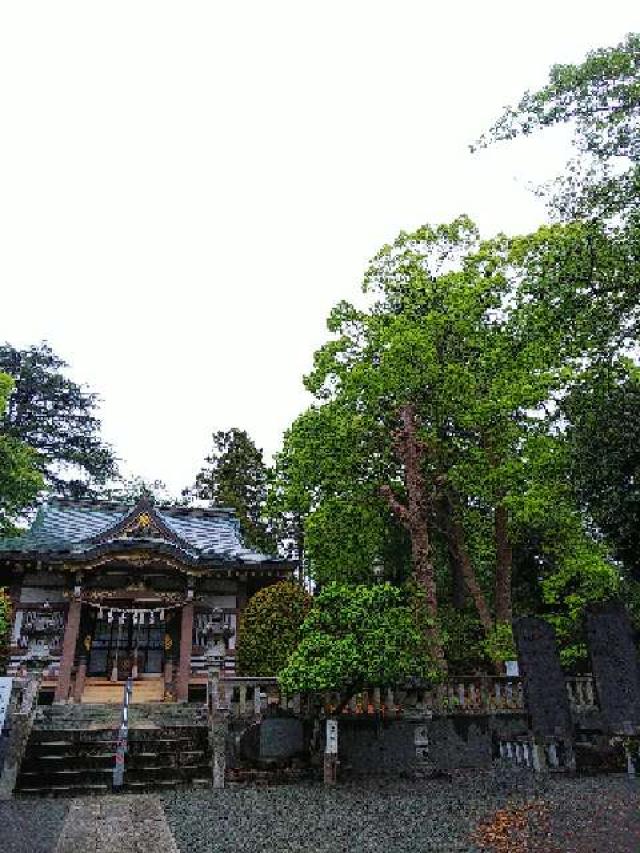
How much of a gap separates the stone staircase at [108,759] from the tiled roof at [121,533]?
534cm

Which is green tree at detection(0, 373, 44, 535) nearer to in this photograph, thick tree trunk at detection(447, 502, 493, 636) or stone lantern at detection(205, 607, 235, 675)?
stone lantern at detection(205, 607, 235, 675)

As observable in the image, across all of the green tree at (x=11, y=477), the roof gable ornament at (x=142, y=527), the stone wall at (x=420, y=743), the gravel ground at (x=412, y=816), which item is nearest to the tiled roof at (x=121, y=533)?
the roof gable ornament at (x=142, y=527)

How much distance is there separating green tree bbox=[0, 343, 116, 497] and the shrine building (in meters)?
21.6

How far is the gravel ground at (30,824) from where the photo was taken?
22.2ft

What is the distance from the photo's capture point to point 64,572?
1728 cm

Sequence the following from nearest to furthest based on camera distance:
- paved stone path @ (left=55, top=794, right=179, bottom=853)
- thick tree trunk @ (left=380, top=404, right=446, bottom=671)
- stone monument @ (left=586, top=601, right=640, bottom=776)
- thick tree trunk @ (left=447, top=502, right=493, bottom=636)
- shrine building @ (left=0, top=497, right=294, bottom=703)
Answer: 1. paved stone path @ (left=55, top=794, right=179, bottom=853)
2. stone monument @ (left=586, top=601, right=640, bottom=776)
3. thick tree trunk @ (left=380, top=404, right=446, bottom=671)
4. shrine building @ (left=0, top=497, right=294, bottom=703)
5. thick tree trunk @ (left=447, top=502, right=493, bottom=636)

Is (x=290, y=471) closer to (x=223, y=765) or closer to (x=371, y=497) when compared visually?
(x=371, y=497)

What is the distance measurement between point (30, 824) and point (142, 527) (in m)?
10.4

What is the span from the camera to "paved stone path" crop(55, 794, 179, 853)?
6.83 metres

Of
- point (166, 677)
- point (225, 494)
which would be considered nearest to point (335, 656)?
point (166, 677)

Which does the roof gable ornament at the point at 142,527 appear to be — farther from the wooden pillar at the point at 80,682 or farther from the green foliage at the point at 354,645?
the green foliage at the point at 354,645

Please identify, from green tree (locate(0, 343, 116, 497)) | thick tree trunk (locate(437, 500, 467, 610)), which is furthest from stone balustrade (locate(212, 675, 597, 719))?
green tree (locate(0, 343, 116, 497))

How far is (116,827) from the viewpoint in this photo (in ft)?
25.3

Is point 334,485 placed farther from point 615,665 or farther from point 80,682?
point 615,665
